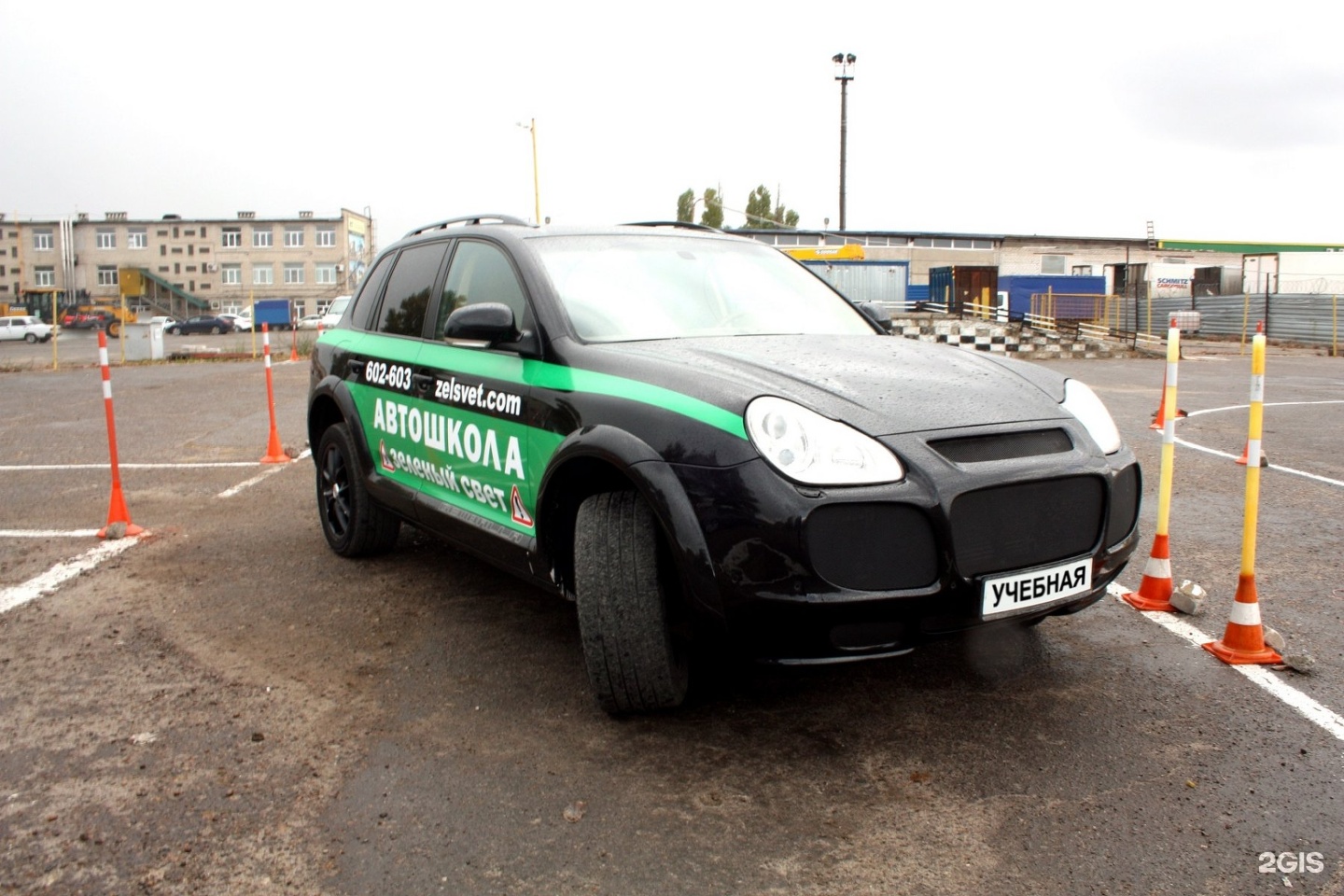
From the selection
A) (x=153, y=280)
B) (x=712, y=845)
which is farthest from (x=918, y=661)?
(x=153, y=280)

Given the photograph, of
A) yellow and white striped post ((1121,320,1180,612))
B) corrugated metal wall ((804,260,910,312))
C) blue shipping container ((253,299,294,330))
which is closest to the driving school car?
yellow and white striped post ((1121,320,1180,612))

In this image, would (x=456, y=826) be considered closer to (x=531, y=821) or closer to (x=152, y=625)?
(x=531, y=821)

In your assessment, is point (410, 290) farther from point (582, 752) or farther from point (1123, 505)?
point (1123, 505)

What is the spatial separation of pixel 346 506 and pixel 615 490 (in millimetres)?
2570

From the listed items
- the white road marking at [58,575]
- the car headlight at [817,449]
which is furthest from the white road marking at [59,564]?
the car headlight at [817,449]

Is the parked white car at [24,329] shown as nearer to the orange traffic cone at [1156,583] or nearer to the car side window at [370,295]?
the car side window at [370,295]

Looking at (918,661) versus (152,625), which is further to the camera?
(152,625)

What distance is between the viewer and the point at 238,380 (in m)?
17.8

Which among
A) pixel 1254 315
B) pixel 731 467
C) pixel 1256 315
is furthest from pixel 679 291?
pixel 1254 315

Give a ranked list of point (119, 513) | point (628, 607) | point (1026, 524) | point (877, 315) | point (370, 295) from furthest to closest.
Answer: point (119, 513) < point (370, 295) < point (877, 315) < point (628, 607) < point (1026, 524)

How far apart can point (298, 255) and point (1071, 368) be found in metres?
75.0

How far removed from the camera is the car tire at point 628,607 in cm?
303

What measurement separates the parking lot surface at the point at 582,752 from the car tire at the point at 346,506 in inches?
5.6

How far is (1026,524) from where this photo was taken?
2908 mm
